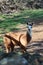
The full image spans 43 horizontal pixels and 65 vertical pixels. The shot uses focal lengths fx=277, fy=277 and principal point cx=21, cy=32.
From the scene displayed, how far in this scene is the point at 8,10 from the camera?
828 inches

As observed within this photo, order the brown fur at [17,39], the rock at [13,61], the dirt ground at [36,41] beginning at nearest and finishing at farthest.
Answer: the rock at [13,61], the brown fur at [17,39], the dirt ground at [36,41]

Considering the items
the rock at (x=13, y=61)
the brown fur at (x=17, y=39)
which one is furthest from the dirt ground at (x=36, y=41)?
the rock at (x=13, y=61)

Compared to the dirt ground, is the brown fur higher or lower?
higher

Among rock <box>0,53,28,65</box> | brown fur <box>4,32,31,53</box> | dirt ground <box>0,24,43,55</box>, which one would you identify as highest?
rock <box>0,53,28,65</box>

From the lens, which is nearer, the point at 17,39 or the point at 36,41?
the point at 17,39

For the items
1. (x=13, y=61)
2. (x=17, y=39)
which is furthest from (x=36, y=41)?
(x=13, y=61)

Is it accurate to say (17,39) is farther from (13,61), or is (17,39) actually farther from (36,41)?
(36,41)

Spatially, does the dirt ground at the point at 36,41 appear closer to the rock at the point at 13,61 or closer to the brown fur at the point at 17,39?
the brown fur at the point at 17,39

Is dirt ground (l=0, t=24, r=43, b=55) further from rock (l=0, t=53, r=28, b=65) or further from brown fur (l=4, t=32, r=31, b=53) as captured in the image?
rock (l=0, t=53, r=28, b=65)

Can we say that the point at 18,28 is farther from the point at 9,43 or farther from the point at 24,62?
the point at 24,62

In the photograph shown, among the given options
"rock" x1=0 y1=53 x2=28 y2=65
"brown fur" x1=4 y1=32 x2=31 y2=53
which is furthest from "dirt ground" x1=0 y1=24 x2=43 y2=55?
"rock" x1=0 y1=53 x2=28 y2=65

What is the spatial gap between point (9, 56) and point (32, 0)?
17.7 metres

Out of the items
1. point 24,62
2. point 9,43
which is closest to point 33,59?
point 24,62

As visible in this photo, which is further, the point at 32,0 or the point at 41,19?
the point at 32,0
